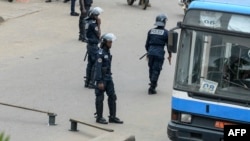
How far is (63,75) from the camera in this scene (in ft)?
58.4

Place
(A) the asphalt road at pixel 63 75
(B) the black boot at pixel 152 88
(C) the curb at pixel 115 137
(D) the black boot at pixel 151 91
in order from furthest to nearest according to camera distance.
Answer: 1. (D) the black boot at pixel 151 91
2. (B) the black boot at pixel 152 88
3. (A) the asphalt road at pixel 63 75
4. (C) the curb at pixel 115 137

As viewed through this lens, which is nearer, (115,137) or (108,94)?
(115,137)

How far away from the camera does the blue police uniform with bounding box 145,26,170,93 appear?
15.7 meters

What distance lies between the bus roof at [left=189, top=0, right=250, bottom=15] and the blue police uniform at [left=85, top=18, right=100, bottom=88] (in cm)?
569

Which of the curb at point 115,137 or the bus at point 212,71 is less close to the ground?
the bus at point 212,71

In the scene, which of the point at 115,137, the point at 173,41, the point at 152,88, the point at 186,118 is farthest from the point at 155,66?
the point at 186,118

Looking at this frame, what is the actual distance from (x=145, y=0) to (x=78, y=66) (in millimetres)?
11129

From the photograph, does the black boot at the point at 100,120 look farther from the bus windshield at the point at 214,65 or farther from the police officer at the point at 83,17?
the police officer at the point at 83,17

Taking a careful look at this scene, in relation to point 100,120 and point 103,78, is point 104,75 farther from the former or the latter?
point 100,120

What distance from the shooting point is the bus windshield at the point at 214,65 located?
1063cm

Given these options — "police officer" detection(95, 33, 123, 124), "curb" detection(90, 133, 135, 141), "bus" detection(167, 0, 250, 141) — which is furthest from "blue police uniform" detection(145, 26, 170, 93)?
"bus" detection(167, 0, 250, 141)

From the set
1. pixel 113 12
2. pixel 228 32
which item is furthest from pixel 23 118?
pixel 113 12

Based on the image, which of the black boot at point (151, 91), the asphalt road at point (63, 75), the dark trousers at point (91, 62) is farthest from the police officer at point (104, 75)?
the dark trousers at point (91, 62)

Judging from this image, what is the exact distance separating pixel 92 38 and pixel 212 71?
20.4 feet
